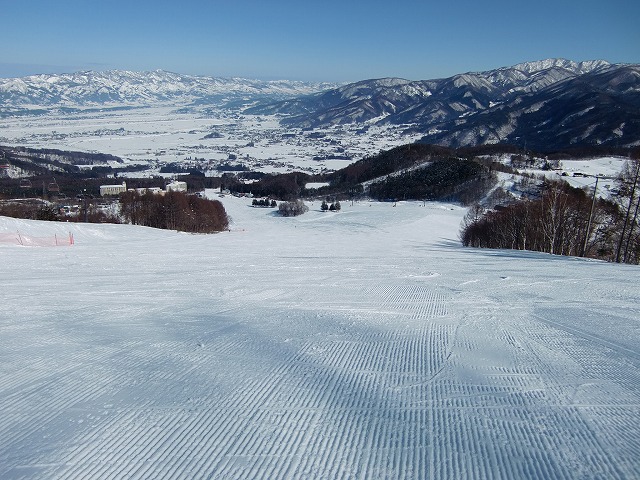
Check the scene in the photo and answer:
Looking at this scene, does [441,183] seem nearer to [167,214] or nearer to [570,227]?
[167,214]

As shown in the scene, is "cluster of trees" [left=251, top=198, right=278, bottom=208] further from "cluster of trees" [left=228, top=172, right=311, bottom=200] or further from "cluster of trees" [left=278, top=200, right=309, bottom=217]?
"cluster of trees" [left=278, top=200, right=309, bottom=217]

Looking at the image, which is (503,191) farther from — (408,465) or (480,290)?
(408,465)

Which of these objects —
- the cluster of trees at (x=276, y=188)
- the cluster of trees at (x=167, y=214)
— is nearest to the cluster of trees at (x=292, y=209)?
the cluster of trees at (x=167, y=214)

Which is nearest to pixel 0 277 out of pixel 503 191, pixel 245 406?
pixel 245 406

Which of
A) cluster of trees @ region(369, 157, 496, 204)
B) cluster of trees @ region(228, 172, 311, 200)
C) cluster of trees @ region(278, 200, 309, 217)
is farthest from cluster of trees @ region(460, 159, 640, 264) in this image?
cluster of trees @ region(228, 172, 311, 200)

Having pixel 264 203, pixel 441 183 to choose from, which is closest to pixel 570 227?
pixel 441 183
